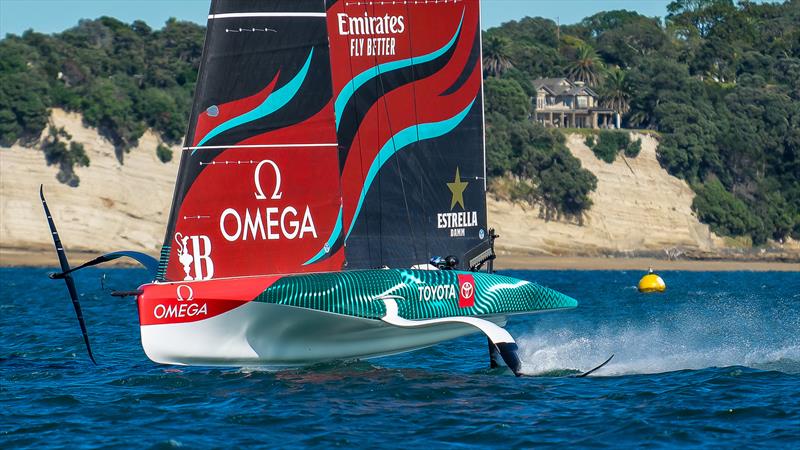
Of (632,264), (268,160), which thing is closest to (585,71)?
(632,264)

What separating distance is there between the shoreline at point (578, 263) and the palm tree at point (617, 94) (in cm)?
2302

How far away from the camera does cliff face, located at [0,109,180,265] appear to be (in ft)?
236

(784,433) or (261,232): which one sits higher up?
(261,232)

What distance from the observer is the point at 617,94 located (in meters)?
105

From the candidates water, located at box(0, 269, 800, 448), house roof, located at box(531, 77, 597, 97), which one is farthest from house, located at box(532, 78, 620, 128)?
water, located at box(0, 269, 800, 448)

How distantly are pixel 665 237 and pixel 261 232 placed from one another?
231ft

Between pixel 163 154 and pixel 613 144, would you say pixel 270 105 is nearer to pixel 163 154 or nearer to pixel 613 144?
pixel 163 154

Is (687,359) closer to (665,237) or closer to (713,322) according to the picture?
(713,322)

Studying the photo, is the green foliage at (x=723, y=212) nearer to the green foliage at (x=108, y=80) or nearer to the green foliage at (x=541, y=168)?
the green foliage at (x=541, y=168)

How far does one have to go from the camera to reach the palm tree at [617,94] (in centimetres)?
10531

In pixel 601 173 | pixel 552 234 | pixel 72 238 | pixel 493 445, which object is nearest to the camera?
pixel 493 445

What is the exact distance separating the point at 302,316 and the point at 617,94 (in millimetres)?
90780

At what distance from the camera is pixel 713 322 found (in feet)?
106

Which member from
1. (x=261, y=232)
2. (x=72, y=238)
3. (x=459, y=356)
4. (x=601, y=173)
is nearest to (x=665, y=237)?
(x=601, y=173)
